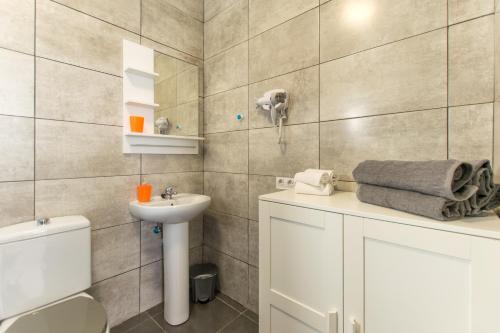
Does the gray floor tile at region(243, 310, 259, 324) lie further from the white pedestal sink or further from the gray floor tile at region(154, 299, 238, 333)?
the white pedestal sink

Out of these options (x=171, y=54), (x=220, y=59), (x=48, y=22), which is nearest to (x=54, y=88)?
(x=48, y=22)

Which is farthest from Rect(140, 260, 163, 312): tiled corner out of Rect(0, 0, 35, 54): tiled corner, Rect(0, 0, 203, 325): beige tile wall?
Rect(0, 0, 35, 54): tiled corner

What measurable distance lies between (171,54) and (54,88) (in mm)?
843

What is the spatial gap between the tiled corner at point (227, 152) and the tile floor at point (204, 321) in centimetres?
105

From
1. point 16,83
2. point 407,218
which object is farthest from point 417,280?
point 16,83

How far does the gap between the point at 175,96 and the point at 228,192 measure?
890 mm

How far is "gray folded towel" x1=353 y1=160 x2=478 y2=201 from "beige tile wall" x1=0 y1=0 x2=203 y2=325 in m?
1.53

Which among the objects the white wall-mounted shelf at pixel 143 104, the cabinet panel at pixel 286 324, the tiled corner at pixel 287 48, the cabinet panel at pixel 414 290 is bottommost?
the cabinet panel at pixel 286 324

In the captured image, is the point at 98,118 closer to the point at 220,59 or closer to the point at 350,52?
the point at 220,59

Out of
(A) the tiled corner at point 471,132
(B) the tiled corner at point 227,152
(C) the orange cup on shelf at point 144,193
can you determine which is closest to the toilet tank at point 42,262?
(C) the orange cup on shelf at point 144,193

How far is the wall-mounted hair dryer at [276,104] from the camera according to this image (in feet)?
4.45

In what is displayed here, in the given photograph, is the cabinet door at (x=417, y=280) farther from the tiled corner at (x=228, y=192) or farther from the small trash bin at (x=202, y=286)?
the small trash bin at (x=202, y=286)

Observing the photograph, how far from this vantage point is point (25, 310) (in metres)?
1.03

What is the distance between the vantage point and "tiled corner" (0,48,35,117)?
1.12m
